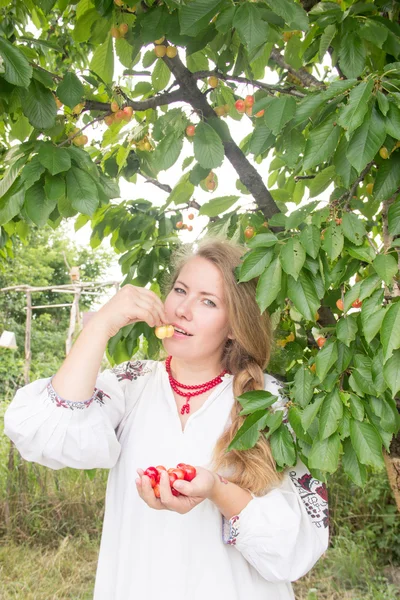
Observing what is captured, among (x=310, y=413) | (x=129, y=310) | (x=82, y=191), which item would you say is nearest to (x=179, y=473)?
(x=310, y=413)

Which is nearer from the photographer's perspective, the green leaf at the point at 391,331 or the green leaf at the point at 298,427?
the green leaf at the point at 391,331

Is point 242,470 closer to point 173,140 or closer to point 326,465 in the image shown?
point 326,465

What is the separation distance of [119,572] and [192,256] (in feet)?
2.55

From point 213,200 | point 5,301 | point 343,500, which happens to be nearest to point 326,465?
point 213,200

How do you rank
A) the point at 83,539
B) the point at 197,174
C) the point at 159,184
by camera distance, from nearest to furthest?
the point at 197,174
the point at 159,184
the point at 83,539

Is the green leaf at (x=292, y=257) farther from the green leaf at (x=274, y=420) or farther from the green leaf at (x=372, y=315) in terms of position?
the green leaf at (x=274, y=420)

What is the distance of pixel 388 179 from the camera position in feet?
3.93

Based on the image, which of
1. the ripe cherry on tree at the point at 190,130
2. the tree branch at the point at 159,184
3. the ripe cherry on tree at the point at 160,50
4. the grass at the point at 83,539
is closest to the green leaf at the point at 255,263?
the ripe cherry on tree at the point at 190,130

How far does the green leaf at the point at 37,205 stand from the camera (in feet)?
4.04

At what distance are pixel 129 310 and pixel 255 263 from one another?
0.32 metres

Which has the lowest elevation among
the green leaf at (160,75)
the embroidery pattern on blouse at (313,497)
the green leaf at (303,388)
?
the embroidery pattern on blouse at (313,497)

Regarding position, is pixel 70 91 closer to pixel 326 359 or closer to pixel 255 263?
pixel 255 263

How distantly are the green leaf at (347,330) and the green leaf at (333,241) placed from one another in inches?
5.5

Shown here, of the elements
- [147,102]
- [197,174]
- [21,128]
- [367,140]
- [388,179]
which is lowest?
[388,179]
